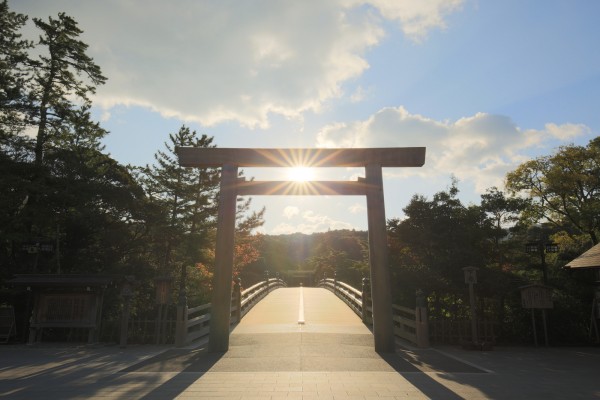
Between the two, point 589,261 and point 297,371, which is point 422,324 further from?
point 589,261

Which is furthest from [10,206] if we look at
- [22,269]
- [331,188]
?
[331,188]

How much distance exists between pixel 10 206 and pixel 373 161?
12.8 m

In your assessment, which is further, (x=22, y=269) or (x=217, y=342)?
(x=22, y=269)

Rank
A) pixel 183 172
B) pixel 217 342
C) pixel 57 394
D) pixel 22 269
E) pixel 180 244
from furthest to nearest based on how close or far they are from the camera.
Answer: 1. pixel 183 172
2. pixel 180 244
3. pixel 22 269
4. pixel 217 342
5. pixel 57 394

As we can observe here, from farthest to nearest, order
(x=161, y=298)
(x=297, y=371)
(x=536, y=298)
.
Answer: (x=161, y=298) < (x=536, y=298) < (x=297, y=371)

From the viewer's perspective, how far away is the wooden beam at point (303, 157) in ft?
33.7

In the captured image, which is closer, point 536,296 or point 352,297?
point 536,296

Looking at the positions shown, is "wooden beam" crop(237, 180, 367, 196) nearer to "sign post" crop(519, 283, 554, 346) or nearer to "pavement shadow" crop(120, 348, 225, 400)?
"pavement shadow" crop(120, 348, 225, 400)

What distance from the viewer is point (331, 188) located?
34.6 ft

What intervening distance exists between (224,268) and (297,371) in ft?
11.7

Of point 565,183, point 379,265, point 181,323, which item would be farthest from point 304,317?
point 565,183

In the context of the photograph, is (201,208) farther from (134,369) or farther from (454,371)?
(454,371)

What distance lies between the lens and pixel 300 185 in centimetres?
1063

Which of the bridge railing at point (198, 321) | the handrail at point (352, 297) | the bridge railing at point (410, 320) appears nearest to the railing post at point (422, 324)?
the bridge railing at point (410, 320)
